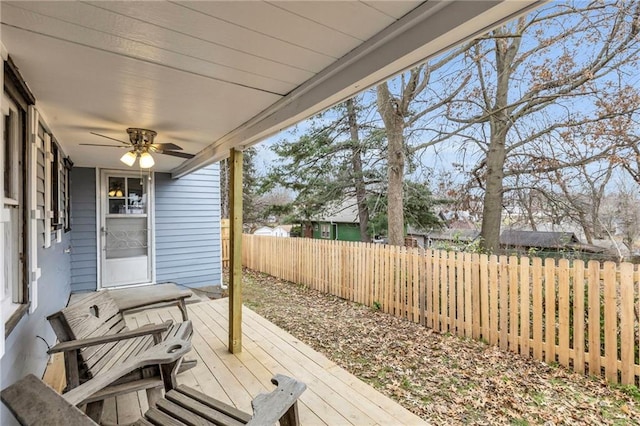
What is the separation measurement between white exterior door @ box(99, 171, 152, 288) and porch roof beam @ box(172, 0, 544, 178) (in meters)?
4.57

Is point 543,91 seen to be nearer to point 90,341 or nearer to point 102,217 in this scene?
point 90,341

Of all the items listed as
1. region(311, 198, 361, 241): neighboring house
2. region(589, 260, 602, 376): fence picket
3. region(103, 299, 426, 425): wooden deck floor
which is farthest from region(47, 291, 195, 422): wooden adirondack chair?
Answer: region(311, 198, 361, 241): neighboring house

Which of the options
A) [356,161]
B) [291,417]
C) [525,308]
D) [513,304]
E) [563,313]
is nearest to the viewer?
[291,417]

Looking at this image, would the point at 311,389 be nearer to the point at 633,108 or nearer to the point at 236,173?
the point at 236,173

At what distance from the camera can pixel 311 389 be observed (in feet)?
8.25

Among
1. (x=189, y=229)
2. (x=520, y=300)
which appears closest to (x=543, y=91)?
(x=520, y=300)

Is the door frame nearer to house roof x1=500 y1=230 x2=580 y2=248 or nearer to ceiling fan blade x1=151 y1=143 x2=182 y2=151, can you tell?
ceiling fan blade x1=151 y1=143 x2=182 y2=151

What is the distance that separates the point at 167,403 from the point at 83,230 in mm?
4864

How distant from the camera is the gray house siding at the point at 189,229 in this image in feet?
19.4

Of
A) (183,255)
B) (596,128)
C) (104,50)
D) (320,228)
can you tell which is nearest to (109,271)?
(183,255)

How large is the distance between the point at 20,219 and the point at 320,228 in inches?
572

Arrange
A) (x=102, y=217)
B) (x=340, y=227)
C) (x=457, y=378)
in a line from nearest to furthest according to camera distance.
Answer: (x=457, y=378)
(x=102, y=217)
(x=340, y=227)

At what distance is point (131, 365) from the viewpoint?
164 cm

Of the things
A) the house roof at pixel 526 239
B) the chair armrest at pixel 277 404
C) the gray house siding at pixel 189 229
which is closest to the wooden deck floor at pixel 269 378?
the chair armrest at pixel 277 404
